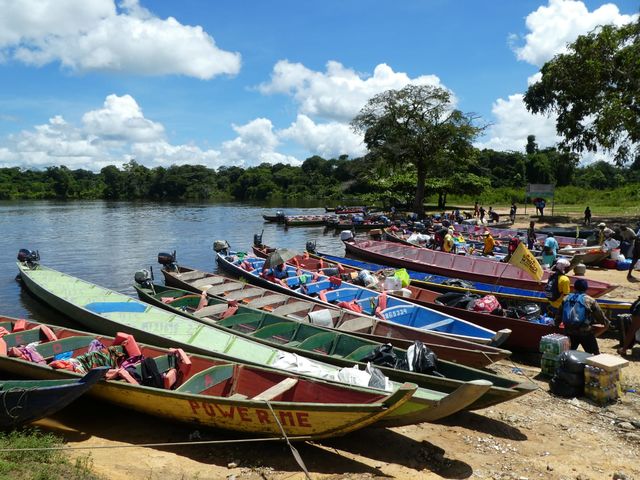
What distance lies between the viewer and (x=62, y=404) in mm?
7469

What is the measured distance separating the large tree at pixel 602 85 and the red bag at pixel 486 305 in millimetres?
19998

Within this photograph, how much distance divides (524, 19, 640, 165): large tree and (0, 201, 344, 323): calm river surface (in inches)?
675

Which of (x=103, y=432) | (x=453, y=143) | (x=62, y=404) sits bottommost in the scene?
(x=103, y=432)

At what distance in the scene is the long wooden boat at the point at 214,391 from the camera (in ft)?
21.8

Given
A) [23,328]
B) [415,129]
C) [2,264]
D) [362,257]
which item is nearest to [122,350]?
[23,328]

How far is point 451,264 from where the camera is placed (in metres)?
19.8

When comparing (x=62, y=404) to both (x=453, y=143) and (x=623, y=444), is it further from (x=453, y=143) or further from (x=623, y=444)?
(x=453, y=143)

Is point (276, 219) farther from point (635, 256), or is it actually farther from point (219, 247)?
point (635, 256)

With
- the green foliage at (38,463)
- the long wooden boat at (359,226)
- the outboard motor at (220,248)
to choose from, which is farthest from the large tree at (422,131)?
the green foliage at (38,463)

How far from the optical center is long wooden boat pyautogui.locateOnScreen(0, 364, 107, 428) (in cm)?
732

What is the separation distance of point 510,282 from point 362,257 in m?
8.92

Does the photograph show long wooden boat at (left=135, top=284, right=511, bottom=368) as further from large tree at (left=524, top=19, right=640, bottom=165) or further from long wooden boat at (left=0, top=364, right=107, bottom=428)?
large tree at (left=524, top=19, right=640, bottom=165)

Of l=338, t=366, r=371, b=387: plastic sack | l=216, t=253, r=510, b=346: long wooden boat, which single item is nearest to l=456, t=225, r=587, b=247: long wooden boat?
l=216, t=253, r=510, b=346: long wooden boat

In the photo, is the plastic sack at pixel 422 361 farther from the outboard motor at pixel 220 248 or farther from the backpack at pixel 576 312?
the outboard motor at pixel 220 248
